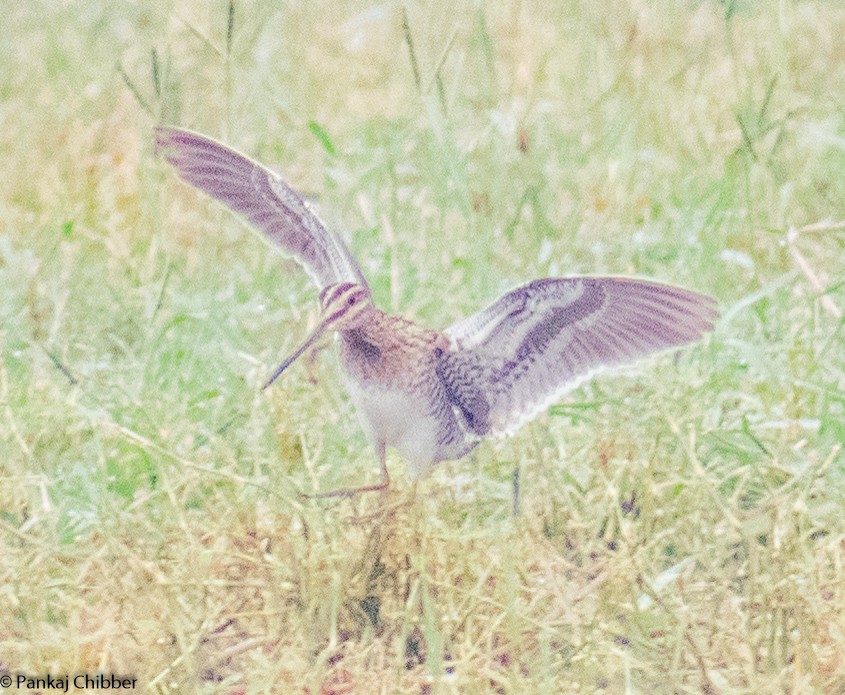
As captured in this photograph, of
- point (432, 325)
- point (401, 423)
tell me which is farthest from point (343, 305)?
point (432, 325)

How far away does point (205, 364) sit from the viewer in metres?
4.25

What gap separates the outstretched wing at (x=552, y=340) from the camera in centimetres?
324

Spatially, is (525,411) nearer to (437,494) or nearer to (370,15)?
(437,494)

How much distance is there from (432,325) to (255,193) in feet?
3.03

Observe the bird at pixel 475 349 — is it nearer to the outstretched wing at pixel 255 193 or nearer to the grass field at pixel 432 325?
the outstretched wing at pixel 255 193

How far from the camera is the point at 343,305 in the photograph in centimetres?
328

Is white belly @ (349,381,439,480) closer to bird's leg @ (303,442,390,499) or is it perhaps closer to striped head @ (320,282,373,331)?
bird's leg @ (303,442,390,499)

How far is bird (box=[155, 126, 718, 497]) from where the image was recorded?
10.7ft

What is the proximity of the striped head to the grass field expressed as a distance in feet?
1.05

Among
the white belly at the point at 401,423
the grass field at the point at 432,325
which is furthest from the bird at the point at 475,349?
the grass field at the point at 432,325

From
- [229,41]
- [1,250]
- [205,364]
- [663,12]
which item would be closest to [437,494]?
[205,364]

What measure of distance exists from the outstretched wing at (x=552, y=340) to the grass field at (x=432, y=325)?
26 centimetres

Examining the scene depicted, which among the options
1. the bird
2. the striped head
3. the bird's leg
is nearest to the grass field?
the bird's leg

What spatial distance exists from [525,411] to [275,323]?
4.39 feet
